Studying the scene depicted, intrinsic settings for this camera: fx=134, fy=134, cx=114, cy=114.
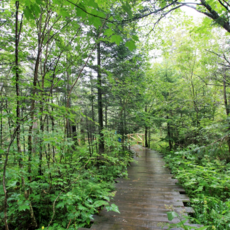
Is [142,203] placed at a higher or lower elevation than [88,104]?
lower

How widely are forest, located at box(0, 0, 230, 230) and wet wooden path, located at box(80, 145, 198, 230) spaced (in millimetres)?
273

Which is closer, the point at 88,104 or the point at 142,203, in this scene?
the point at 142,203

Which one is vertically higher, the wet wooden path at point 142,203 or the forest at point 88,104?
the forest at point 88,104

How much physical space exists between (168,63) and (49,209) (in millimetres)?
11458

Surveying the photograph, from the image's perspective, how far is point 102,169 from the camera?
16.0 feet

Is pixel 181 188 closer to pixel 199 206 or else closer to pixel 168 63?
pixel 199 206

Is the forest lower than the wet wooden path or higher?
higher

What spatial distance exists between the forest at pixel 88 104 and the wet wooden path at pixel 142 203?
0.27 metres

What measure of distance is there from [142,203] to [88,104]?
4635 mm

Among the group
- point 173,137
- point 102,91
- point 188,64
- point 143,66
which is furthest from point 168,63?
point 102,91

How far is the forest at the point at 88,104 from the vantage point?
221cm

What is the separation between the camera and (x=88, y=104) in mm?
6402

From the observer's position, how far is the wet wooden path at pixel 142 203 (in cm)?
229

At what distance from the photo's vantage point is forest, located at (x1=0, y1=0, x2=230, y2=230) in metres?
2.21
